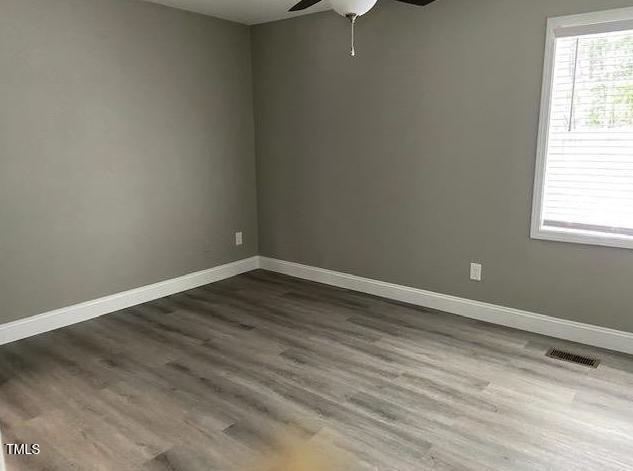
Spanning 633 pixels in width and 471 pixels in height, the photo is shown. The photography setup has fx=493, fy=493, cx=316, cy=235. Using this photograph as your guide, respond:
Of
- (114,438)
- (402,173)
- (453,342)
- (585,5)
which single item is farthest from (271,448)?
(585,5)

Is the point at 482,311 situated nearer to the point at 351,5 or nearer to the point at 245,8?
the point at 351,5

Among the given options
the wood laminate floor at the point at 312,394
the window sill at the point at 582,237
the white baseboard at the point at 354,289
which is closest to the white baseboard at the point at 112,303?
the white baseboard at the point at 354,289

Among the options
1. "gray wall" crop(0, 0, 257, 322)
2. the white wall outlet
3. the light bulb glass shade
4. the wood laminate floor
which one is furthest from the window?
"gray wall" crop(0, 0, 257, 322)

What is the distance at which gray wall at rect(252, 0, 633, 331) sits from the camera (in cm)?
322

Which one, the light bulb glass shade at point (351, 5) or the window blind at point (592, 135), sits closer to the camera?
the light bulb glass shade at point (351, 5)

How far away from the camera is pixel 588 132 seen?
306cm

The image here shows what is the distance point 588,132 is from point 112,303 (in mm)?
3579

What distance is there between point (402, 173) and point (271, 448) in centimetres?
237

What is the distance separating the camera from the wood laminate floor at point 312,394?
2180mm

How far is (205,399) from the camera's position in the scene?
2.62m

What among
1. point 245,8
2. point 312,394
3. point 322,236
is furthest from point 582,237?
point 245,8

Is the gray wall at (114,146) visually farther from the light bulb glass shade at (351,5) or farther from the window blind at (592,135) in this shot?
the window blind at (592,135)

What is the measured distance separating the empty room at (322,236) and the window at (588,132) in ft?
0.04

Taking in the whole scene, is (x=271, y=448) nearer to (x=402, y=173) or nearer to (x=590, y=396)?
(x=590, y=396)
